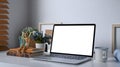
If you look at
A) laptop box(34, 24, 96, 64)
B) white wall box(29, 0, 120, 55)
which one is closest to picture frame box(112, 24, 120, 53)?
white wall box(29, 0, 120, 55)

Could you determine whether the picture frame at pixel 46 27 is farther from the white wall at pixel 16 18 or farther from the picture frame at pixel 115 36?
the picture frame at pixel 115 36

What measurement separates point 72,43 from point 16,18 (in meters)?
0.78

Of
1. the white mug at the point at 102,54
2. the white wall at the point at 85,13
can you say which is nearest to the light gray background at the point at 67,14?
the white wall at the point at 85,13

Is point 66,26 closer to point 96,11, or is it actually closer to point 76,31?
point 76,31

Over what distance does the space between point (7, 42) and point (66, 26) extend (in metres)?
0.68

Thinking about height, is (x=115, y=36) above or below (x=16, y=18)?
below

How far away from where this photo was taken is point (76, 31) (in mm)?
1382

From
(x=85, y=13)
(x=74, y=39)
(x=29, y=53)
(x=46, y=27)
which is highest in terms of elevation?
(x=85, y=13)

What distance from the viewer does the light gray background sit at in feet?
5.03

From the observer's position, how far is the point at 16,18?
1.89m

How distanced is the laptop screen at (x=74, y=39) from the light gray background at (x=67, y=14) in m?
0.27

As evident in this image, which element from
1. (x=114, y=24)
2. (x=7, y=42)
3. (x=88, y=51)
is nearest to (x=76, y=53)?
(x=88, y=51)

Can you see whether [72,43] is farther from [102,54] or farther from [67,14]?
[67,14]

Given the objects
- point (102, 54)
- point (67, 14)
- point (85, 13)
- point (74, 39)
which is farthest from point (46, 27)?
point (102, 54)
